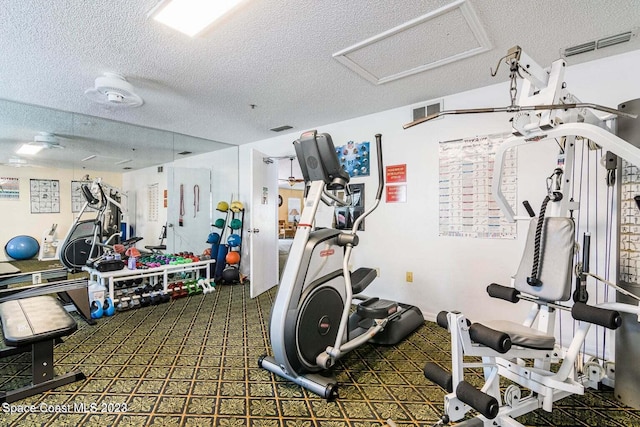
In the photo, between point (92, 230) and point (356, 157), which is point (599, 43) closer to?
point (356, 157)

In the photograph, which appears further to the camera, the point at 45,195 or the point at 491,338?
the point at 45,195

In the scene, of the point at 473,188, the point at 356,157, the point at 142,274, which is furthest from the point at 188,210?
the point at 473,188

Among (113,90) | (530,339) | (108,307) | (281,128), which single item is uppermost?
(281,128)

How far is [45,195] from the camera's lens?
3.83 meters

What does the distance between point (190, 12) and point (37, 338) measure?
7.45ft

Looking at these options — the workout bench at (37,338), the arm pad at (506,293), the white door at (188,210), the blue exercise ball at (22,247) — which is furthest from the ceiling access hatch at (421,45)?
the blue exercise ball at (22,247)

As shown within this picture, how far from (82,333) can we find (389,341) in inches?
118

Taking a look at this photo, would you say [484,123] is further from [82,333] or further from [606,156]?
[82,333]

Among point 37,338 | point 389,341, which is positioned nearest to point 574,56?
point 389,341

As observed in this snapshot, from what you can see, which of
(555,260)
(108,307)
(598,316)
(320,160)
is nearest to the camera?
(598,316)

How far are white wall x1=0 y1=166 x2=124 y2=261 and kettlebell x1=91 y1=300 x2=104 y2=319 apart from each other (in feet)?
3.58

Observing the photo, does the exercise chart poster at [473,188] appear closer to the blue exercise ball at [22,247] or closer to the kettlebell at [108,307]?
the kettlebell at [108,307]

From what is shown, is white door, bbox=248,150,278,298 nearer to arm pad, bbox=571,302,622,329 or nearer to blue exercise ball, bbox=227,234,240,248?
blue exercise ball, bbox=227,234,240,248

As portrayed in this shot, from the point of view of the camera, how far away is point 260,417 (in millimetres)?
1827
